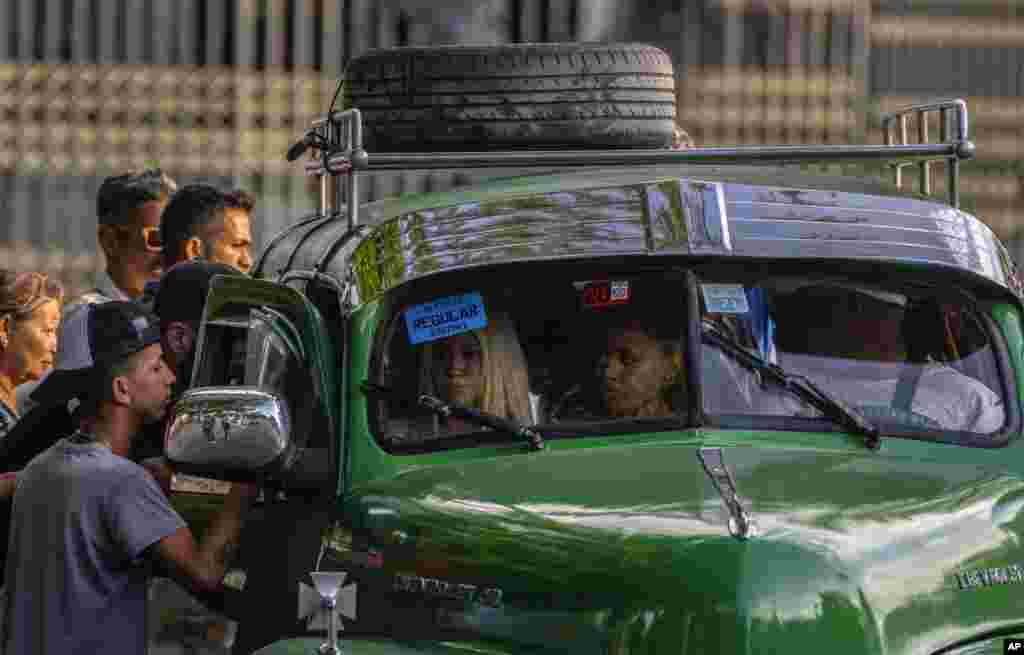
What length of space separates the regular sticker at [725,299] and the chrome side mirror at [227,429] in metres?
0.99

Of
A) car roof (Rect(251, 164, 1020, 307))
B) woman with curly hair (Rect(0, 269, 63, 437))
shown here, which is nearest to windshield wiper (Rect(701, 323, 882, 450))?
car roof (Rect(251, 164, 1020, 307))

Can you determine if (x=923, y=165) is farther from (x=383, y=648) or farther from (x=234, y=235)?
(x=383, y=648)

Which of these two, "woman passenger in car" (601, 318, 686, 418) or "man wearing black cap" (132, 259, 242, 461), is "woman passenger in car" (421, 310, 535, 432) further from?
"man wearing black cap" (132, 259, 242, 461)

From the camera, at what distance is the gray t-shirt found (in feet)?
19.8

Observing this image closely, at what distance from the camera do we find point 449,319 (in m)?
6.05

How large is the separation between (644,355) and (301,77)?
41.4 ft

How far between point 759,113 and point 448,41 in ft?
7.47

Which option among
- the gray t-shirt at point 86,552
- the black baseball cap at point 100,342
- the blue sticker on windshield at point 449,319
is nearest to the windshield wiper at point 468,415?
the blue sticker on windshield at point 449,319

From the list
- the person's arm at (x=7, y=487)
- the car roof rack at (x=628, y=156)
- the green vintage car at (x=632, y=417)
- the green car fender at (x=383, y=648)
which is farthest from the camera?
the person's arm at (x=7, y=487)

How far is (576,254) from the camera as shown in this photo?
6000mm

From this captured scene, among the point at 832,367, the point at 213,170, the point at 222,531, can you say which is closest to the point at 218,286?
the point at 222,531

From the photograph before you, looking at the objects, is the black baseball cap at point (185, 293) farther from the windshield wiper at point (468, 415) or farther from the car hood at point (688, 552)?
the car hood at point (688, 552)

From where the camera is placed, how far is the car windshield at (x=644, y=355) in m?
5.86

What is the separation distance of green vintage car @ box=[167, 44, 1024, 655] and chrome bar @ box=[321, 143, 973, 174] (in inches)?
0.4
